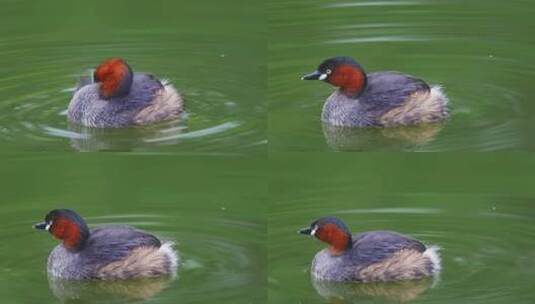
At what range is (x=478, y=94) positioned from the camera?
13.3 meters

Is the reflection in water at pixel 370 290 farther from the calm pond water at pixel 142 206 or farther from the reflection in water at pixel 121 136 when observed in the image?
the reflection in water at pixel 121 136

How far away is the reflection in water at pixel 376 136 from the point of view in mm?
12789

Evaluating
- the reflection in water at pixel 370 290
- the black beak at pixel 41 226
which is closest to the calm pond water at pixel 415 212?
the reflection in water at pixel 370 290

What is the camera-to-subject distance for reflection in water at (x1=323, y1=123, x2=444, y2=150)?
12.8 meters

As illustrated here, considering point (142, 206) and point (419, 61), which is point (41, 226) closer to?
point (142, 206)

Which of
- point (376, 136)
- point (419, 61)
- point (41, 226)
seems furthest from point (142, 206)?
point (419, 61)

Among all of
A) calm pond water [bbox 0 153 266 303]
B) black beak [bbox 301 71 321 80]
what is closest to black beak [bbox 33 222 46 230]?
calm pond water [bbox 0 153 266 303]

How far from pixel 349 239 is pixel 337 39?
2.85m

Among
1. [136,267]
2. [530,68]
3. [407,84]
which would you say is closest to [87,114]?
[136,267]

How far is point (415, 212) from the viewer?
43.2 ft

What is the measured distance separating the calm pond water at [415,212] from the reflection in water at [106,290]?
2.29ft

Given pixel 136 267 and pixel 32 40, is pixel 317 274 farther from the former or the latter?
pixel 32 40

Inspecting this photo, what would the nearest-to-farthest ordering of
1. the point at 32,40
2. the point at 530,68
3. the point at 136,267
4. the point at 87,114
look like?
1. the point at 136,267
2. the point at 87,114
3. the point at 530,68
4. the point at 32,40

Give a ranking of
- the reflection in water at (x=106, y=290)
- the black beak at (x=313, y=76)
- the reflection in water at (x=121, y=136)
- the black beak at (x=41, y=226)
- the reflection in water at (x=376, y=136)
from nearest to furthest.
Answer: the reflection in water at (x=106, y=290)
the black beak at (x=41, y=226)
the reflection in water at (x=121, y=136)
the reflection in water at (x=376, y=136)
the black beak at (x=313, y=76)
